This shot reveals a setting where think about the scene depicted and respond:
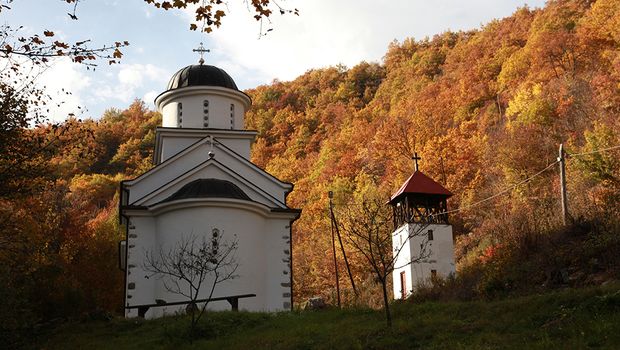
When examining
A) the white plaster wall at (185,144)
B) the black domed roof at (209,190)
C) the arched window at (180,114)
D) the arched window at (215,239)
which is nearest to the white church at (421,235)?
the black domed roof at (209,190)

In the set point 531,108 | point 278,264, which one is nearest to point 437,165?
point 531,108

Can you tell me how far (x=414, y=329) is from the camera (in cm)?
1153

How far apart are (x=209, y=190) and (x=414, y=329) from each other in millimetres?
9935

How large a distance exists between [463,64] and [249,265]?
47568mm

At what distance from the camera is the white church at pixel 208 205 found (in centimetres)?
1966

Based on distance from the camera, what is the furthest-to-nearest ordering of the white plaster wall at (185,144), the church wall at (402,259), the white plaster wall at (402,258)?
the white plaster wall at (185,144)
the white plaster wall at (402,258)
the church wall at (402,259)

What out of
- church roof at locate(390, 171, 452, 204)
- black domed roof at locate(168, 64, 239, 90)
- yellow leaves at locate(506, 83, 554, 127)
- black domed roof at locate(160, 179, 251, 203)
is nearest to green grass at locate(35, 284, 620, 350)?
black domed roof at locate(160, 179, 251, 203)

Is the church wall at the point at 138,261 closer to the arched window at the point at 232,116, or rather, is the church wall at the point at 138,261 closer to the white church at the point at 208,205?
the white church at the point at 208,205

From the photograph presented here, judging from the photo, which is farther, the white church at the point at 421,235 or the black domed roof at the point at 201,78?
the black domed roof at the point at 201,78

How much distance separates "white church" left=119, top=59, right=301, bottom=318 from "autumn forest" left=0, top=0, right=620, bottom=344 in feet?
7.30

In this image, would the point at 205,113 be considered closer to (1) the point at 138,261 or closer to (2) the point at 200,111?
(2) the point at 200,111

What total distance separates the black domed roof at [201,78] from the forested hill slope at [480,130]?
11298 millimetres

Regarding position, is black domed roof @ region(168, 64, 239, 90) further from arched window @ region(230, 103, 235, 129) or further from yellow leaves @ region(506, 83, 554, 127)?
yellow leaves @ region(506, 83, 554, 127)

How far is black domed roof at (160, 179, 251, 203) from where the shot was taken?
65.0 feet
